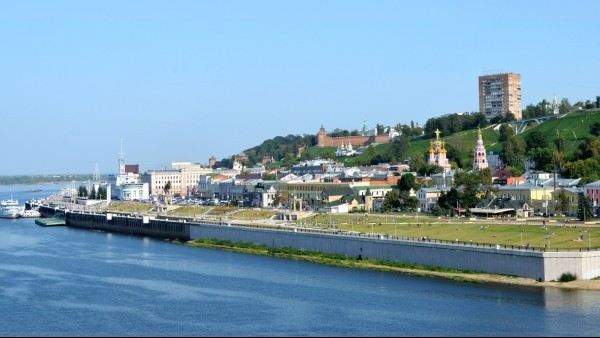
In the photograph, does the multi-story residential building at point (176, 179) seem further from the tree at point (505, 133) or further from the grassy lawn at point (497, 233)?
the grassy lawn at point (497, 233)

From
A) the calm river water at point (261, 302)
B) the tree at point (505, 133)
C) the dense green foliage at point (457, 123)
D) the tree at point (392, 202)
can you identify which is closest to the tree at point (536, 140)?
the tree at point (505, 133)

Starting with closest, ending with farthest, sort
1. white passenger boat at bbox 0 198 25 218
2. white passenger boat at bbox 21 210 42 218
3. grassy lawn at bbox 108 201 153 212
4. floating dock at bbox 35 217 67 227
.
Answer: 1. floating dock at bbox 35 217 67 227
2. grassy lawn at bbox 108 201 153 212
3. white passenger boat at bbox 0 198 25 218
4. white passenger boat at bbox 21 210 42 218

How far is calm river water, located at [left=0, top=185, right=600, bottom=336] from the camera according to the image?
26797mm

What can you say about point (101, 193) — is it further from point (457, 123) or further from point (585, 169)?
point (585, 169)

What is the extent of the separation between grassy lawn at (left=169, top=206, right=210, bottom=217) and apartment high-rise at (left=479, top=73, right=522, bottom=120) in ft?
150

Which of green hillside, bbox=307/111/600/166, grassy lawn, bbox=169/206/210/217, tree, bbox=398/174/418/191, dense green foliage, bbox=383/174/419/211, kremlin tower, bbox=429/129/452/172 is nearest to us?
dense green foliage, bbox=383/174/419/211

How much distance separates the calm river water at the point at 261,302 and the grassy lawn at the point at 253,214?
67.5ft

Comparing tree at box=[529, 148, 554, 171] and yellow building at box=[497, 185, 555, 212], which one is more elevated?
tree at box=[529, 148, 554, 171]

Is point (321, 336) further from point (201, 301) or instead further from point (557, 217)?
point (557, 217)

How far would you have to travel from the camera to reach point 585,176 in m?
62.3

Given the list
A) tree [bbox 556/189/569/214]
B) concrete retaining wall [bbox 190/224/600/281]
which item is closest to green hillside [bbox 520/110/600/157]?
tree [bbox 556/189/569/214]

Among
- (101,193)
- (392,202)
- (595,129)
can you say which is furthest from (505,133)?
(101,193)

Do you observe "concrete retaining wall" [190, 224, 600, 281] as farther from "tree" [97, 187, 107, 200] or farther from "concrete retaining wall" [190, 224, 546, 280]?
"tree" [97, 187, 107, 200]

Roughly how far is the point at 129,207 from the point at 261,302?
192ft
